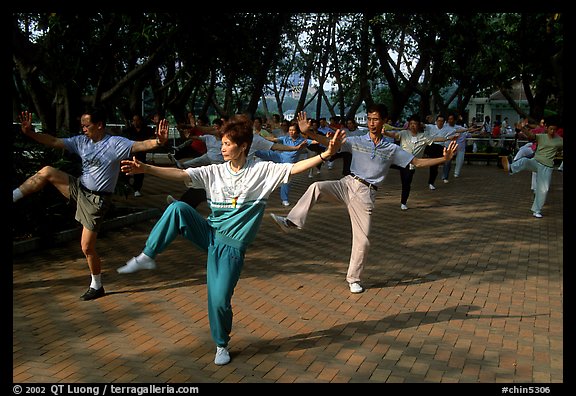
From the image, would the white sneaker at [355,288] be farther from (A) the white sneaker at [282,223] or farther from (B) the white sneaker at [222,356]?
(B) the white sneaker at [222,356]

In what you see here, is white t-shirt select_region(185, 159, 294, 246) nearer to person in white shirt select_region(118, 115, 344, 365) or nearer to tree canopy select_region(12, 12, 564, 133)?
person in white shirt select_region(118, 115, 344, 365)

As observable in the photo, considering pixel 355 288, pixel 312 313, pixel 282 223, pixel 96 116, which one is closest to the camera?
pixel 312 313

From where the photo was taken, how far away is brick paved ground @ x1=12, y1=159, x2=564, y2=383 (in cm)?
473

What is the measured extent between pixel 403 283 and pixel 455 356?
2.27 metres

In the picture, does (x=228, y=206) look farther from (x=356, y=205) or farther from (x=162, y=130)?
(x=356, y=205)

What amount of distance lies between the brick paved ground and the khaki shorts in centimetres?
79

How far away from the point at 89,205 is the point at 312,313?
8.21ft

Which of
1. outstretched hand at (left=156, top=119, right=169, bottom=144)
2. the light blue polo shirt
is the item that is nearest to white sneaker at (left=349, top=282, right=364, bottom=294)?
the light blue polo shirt

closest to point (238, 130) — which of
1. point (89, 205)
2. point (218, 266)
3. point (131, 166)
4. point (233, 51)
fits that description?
point (131, 166)

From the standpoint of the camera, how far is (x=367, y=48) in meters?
24.9

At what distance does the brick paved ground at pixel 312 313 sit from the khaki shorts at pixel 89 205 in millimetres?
789

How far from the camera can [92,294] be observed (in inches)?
253

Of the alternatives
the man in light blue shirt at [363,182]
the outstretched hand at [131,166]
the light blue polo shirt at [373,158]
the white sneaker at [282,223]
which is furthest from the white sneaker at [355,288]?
the outstretched hand at [131,166]

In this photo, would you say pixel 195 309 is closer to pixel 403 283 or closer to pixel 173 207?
pixel 173 207
